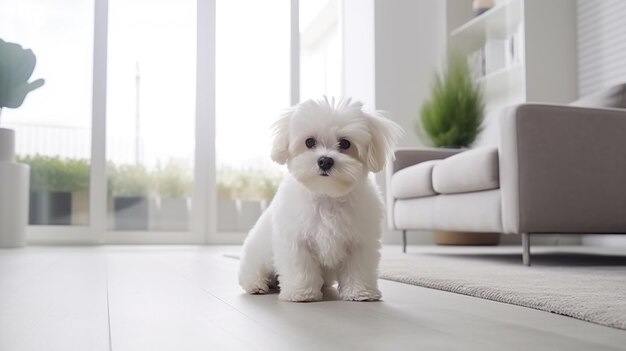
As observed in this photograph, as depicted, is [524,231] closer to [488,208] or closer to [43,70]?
[488,208]

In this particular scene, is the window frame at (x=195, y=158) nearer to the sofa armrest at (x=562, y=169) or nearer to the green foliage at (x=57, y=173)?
the green foliage at (x=57, y=173)

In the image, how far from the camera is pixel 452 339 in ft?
3.42

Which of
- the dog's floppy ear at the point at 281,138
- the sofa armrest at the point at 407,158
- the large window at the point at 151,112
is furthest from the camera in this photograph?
the large window at the point at 151,112

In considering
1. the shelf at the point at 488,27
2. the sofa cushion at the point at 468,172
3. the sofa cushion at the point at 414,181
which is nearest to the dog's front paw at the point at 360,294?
the sofa cushion at the point at 468,172

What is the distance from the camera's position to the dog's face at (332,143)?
1474 millimetres

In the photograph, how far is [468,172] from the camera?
2.89 m

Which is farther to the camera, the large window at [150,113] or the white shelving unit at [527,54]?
the large window at [150,113]

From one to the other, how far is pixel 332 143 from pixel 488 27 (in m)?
4.10

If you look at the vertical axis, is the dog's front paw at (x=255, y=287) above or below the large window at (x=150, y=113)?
below

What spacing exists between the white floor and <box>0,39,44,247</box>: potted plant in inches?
109

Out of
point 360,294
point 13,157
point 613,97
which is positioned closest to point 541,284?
point 360,294

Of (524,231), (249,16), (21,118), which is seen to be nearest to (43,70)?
(21,118)

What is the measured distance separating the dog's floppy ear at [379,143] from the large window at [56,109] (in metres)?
4.11

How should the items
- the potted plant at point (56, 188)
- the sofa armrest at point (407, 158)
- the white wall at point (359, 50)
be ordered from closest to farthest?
the sofa armrest at point (407, 158)
the potted plant at point (56, 188)
the white wall at point (359, 50)
